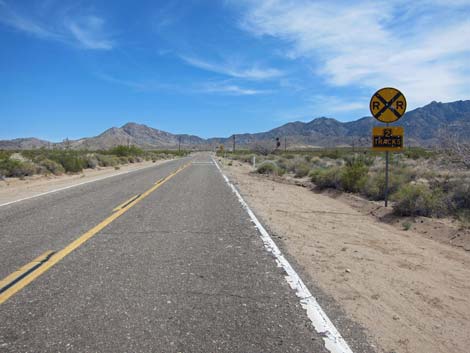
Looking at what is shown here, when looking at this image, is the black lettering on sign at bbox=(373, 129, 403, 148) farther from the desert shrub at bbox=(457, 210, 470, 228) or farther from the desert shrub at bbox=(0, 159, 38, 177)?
the desert shrub at bbox=(0, 159, 38, 177)

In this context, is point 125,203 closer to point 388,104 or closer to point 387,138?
point 387,138

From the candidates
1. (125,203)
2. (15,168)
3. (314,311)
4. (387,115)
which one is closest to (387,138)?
(387,115)

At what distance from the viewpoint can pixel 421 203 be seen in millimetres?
11133

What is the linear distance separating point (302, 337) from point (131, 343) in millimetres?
1600

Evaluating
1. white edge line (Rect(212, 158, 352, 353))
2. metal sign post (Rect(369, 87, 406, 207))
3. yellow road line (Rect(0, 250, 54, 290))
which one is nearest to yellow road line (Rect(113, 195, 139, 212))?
yellow road line (Rect(0, 250, 54, 290))

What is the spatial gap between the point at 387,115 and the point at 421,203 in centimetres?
305

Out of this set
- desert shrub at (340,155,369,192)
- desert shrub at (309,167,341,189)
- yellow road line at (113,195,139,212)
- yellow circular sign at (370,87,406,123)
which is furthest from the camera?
desert shrub at (309,167,341,189)

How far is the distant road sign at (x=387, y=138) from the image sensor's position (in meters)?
12.9

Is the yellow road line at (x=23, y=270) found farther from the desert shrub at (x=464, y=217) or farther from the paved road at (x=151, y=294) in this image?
the desert shrub at (x=464, y=217)

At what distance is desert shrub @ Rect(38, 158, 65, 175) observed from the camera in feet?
95.8

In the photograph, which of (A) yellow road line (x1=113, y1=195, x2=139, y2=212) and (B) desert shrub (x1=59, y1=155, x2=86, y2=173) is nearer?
(A) yellow road line (x1=113, y1=195, x2=139, y2=212)

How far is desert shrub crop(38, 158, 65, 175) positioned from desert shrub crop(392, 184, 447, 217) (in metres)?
24.2

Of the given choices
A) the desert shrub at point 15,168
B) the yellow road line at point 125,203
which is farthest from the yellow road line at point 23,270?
the desert shrub at point 15,168

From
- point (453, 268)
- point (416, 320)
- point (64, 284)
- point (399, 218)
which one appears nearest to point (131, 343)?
point (64, 284)
